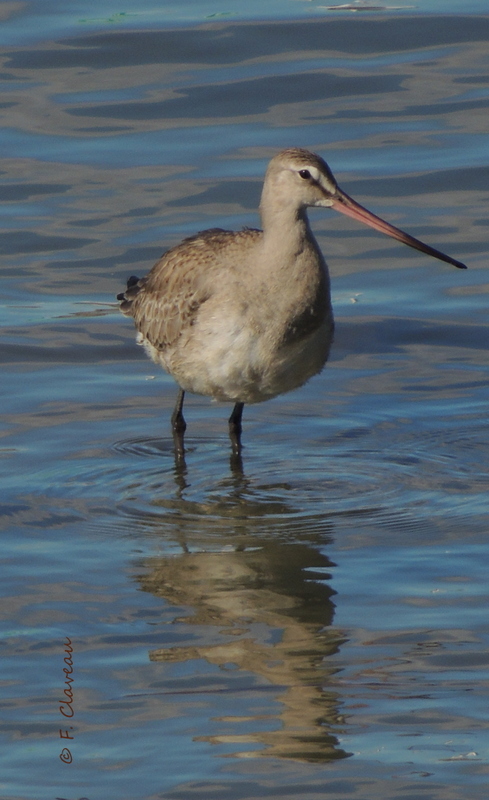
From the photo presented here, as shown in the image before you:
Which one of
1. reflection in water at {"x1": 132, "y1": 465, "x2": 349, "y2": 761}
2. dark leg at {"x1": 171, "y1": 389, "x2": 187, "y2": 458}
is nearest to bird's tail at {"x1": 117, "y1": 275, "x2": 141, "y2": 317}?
dark leg at {"x1": 171, "y1": 389, "x2": 187, "y2": 458}

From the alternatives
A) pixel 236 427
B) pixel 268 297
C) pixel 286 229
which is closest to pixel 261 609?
pixel 268 297

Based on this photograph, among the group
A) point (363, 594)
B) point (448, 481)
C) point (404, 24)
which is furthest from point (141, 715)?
point (404, 24)

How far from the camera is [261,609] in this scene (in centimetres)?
511

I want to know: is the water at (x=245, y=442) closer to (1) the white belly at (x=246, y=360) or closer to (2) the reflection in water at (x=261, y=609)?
(2) the reflection in water at (x=261, y=609)

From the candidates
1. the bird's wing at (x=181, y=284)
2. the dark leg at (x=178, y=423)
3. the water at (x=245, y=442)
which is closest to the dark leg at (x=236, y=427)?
the water at (x=245, y=442)

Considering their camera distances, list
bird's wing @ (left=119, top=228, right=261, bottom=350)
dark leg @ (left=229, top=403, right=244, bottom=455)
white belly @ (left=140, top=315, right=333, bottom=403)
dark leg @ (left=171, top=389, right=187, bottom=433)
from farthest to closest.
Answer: dark leg @ (left=171, top=389, right=187, bottom=433)
dark leg @ (left=229, top=403, right=244, bottom=455)
bird's wing @ (left=119, top=228, right=261, bottom=350)
white belly @ (left=140, top=315, right=333, bottom=403)

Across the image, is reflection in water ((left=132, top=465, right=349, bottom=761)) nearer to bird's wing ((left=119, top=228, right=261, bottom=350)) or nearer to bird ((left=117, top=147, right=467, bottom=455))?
bird ((left=117, top=147, right=467, bottom=455))

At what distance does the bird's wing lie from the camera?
6723mm

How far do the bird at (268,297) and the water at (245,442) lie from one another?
51 centimetres

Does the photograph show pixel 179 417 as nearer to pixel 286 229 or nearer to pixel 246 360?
pixel 246 360

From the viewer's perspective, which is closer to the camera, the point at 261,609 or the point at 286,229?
the point at 261,609

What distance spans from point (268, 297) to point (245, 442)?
1106mm

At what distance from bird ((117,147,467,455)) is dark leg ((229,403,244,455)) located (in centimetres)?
31

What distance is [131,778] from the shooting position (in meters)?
3.98
